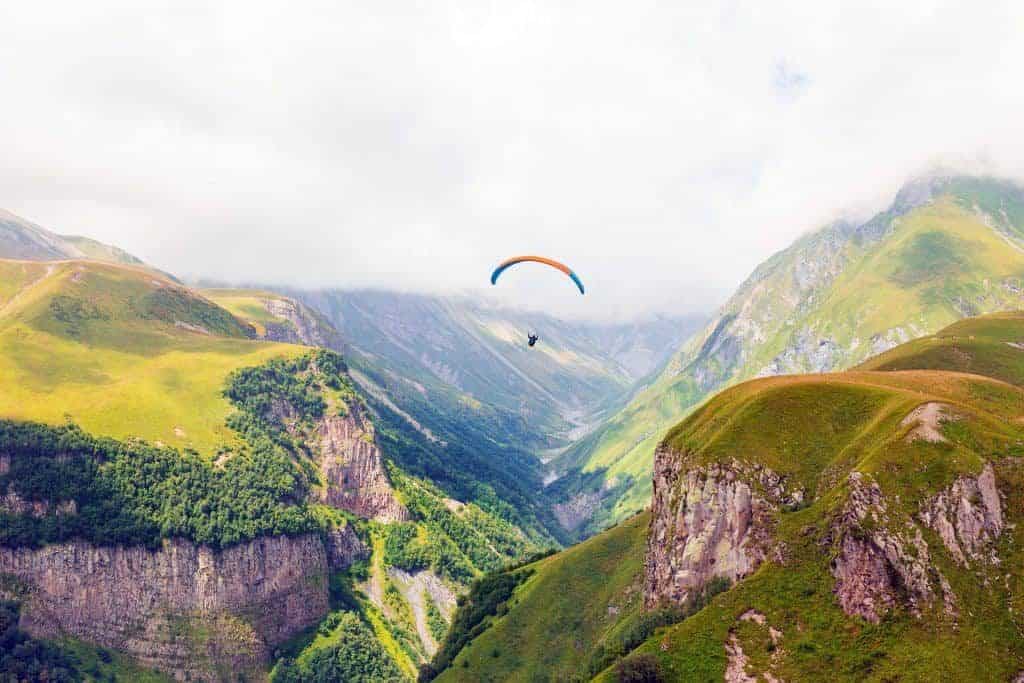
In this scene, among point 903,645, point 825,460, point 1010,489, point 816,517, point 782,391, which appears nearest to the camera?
point 903,645

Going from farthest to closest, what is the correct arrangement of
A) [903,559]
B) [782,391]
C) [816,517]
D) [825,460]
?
[782,391] → [825,460] → [816,517] → [903,559]

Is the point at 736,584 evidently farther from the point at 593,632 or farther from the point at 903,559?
the point at 593,632

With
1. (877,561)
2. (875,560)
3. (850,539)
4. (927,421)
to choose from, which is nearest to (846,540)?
(850,539)

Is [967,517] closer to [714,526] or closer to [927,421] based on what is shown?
[927,421]

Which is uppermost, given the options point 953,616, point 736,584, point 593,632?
A: point 953,616

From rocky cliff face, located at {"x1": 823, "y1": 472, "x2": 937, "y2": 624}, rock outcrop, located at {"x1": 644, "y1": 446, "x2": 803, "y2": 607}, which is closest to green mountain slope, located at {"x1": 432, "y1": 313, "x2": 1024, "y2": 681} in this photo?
rocky cliff face, located at {"x1": 823, "y1": 472, "x2": 937, "y2": 624}

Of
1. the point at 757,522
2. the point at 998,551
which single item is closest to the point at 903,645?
the point at 998,551
